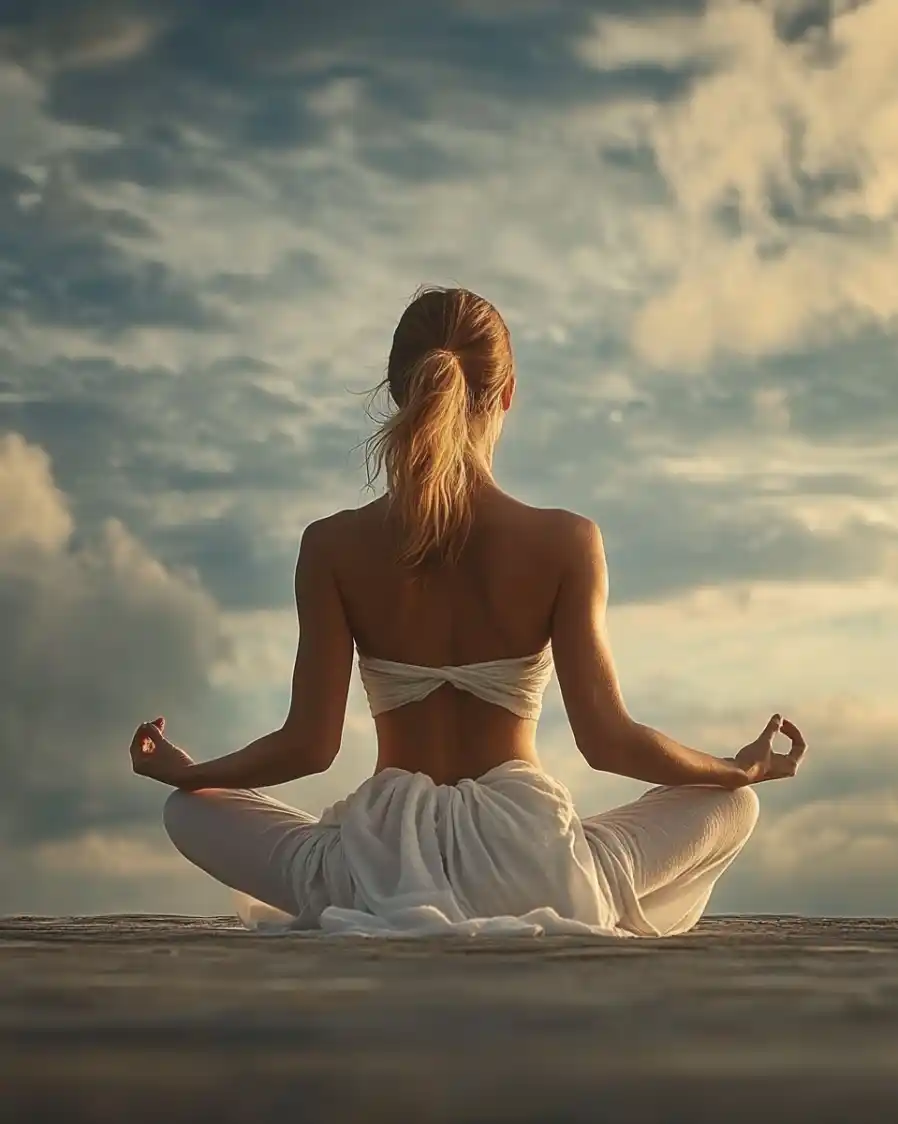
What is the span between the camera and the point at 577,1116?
1.00 m

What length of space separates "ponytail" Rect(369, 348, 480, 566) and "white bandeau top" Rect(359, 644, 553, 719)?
0.25 m

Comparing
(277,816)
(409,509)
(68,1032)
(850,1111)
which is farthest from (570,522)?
(850,1111)

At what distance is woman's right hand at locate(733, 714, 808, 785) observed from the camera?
12.5 feet

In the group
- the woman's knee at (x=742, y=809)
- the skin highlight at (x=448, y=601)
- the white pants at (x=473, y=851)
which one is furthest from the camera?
the woman's knee at (x=742, y=809)

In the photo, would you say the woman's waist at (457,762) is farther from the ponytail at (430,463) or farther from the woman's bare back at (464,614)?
the ponytail at (430,463)

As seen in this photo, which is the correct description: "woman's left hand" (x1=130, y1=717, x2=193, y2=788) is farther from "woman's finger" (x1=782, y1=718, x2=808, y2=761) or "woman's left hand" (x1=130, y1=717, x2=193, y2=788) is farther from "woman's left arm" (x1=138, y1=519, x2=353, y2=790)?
"woman's finger" (x1=782, y1=718, x2=808, y2=761)

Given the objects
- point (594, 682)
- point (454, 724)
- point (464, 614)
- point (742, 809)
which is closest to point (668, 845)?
point (742, 809)

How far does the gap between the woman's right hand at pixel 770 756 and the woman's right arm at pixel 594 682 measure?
200 millimetres

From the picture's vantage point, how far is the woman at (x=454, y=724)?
3459 millimetres

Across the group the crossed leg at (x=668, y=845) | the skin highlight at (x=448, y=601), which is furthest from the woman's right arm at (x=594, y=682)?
the crossed leg at (x=668, y=845)

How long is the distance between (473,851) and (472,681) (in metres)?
0.39

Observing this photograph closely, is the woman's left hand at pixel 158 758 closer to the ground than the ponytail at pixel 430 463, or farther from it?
closer to the ground

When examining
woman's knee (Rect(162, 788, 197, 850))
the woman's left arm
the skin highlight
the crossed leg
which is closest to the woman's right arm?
the skin highlight

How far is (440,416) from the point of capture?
141 inches
